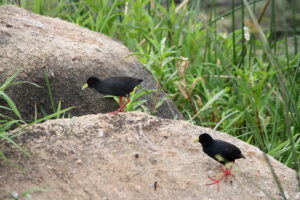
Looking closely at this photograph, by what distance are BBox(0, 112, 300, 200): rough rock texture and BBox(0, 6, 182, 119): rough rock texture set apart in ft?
2.49

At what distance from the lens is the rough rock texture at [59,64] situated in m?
3.70

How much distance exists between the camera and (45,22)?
4.59 metres

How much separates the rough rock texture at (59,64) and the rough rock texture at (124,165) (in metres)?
0.76

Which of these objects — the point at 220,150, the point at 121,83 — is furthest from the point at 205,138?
the point at 121,83

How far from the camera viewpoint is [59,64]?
3.87 meters

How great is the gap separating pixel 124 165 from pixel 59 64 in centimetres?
147

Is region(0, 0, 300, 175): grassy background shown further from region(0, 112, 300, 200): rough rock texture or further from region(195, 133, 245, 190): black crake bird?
region(195, 133, 245, 190): black crake bird

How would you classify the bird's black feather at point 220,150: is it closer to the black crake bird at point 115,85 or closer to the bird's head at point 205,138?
the bird's head at point 205,138

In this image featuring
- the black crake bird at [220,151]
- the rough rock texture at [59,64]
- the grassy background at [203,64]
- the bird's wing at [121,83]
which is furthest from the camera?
the grassy background at [203,64]

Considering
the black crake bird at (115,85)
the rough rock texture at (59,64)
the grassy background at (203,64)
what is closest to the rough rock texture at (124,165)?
the black crake bird at (115,85)

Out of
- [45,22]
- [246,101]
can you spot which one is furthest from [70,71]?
[246,101]

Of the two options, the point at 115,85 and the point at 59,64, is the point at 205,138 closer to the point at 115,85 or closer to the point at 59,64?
the point at 115,85

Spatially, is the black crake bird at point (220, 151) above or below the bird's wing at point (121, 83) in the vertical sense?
below

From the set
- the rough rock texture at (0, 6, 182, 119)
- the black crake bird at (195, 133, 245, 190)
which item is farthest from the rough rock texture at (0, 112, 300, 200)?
the rough rock texture at (0, 6, 182, 119)
